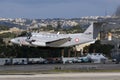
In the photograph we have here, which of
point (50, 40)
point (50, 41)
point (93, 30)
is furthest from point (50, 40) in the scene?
point (93, 30)

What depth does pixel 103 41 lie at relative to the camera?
174750mm

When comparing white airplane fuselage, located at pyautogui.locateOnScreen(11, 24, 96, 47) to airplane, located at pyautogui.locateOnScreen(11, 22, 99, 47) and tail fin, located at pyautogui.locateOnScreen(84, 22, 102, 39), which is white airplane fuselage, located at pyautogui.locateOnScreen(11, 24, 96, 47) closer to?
airplane, located at pyautogui.locateOnScreen(11, 22, 99, 47)

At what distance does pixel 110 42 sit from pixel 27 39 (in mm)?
66615

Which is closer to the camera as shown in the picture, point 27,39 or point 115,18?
point 115,18

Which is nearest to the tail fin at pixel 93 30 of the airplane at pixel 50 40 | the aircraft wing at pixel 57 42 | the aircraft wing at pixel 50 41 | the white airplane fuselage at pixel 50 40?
the airplane at pixel 50 40

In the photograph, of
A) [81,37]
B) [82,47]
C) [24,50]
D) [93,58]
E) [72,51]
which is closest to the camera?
[93,58]

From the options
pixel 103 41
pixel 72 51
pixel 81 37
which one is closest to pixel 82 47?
pixel 103 41

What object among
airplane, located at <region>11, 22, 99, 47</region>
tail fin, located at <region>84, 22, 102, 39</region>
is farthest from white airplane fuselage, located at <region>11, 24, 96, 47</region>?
tail fin, located at <region>84, 22, 102, 39</region>

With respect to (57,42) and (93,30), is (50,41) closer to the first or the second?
(57,42)

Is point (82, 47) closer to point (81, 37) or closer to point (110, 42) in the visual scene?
point (110, 42)

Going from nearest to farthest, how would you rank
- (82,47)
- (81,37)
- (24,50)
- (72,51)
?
(81,37) < (24,50) < (72,51) < (82,47)

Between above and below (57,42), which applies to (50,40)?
above

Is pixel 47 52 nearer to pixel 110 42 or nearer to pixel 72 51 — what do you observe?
A: pixel 72 51

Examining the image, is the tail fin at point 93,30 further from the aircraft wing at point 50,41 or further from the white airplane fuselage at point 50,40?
the aircraft wing at point 50,41
